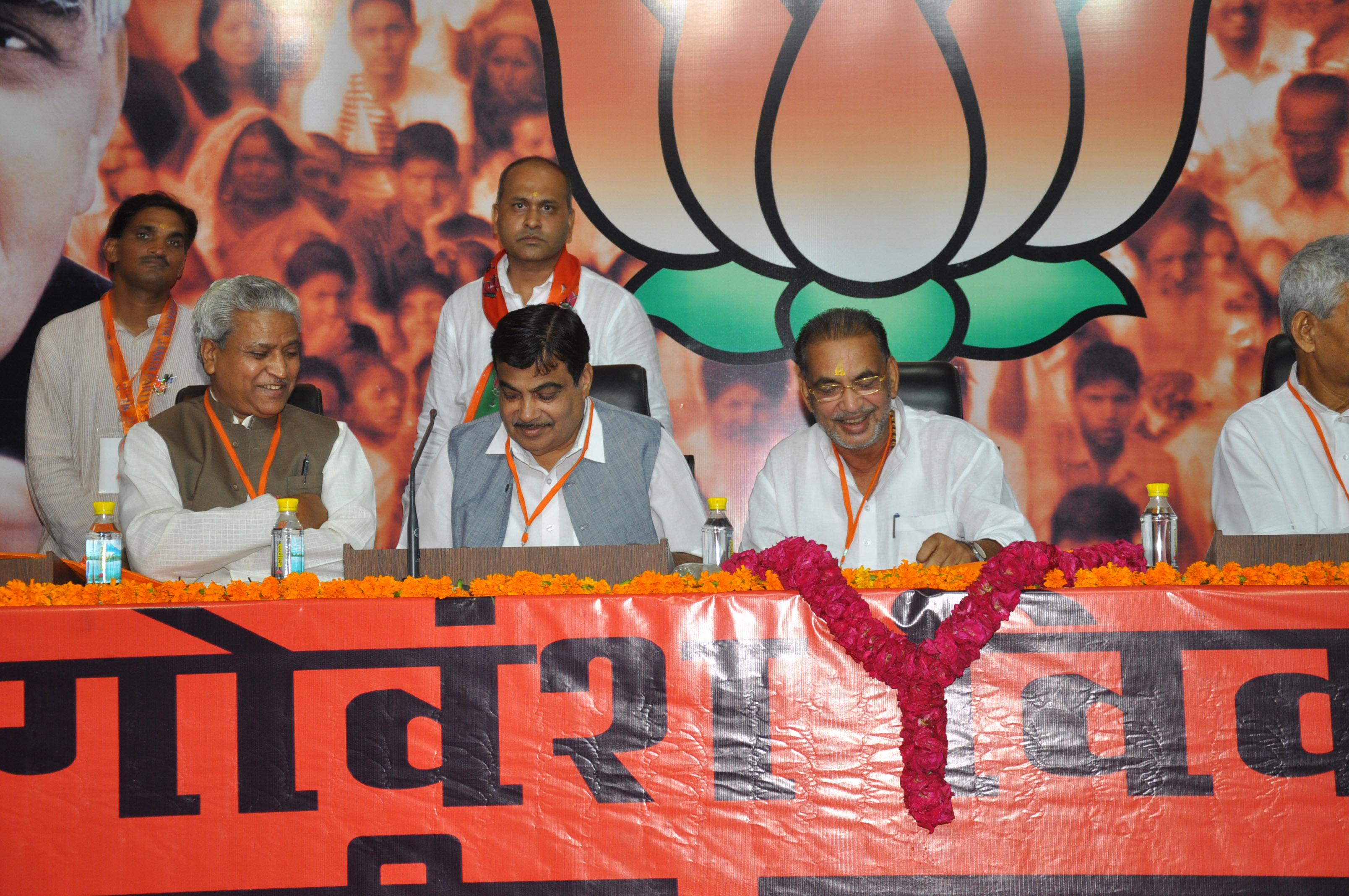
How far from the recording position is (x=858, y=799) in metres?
1.84

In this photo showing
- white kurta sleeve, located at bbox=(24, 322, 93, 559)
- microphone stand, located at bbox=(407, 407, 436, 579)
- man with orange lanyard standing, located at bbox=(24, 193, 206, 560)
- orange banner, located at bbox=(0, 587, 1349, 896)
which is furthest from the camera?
man with orange lanyard standing, located at bbox=(24, 193, 206, 560)

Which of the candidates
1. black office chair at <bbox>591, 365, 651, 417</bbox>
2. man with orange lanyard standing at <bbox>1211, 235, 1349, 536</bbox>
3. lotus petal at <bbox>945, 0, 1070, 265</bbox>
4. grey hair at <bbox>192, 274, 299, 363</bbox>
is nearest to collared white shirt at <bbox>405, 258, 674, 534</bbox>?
black office chair at <bbox>591, 365, 651, 417</bbox>

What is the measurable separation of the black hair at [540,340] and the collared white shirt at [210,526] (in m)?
0.49

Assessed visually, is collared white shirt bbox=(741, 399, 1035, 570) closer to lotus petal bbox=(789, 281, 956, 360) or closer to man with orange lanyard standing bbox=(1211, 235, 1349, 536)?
man with orange lanyard standing bbox=(1211, 235, 1349, 536)

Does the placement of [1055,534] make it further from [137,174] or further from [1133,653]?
[137,174]

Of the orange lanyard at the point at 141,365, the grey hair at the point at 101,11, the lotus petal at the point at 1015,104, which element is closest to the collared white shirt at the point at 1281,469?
the lotus petal at the point at 1015,104

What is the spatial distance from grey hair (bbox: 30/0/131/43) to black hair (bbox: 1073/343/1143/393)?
4.42 metres

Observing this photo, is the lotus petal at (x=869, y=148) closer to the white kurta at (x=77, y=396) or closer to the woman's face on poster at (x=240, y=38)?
the woman's face on poster at (x=240, y=38)

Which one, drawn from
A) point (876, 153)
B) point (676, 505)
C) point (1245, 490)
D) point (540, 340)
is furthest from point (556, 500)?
point (876, 153)

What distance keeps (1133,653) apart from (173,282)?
12.3 ft

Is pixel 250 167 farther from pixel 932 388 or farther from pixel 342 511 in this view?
pixel 932 388

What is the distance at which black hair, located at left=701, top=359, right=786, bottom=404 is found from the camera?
464 cm

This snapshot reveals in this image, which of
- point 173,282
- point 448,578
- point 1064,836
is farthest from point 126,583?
point 173,282

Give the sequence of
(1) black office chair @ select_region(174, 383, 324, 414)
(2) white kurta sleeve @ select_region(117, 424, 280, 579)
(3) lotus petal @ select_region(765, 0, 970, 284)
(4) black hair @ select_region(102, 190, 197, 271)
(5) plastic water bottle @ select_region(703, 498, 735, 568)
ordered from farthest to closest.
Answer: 1. (3) lotus petal @ select_region(765, 0, 970, 284)
2. (4) black hair @ select_region(102, 190, 197, 271)
3. (1) black office chair @ select_region(174, 383, 324, 414)
4. (5) plastic water bottle @ select_region(703, 498, 735, 568)
5. (2) white kurta sleeve @ select_region(117, 424, 280, 579)
